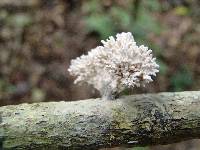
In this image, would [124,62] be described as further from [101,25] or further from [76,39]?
[76,39]

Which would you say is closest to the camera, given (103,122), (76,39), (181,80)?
(103,122)

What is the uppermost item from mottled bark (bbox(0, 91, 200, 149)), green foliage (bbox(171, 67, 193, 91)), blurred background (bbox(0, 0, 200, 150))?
blurred background (bbox(0, 0, 200, 150))

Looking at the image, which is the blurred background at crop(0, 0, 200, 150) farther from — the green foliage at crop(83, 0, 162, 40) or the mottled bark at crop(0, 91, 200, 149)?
the mottled bark at crop(0, 91, 200, 149)

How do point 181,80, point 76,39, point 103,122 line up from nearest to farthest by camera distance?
1. point 103,122
2. point 181,80
3. point 76,39

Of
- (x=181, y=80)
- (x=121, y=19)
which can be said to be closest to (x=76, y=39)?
(x=121, y=19)

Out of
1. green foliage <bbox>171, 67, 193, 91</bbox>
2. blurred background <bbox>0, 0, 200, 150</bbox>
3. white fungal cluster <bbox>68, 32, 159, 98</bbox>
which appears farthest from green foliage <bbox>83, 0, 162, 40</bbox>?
white fungal cluster <bbox>68, 32, 159, 98</bbox>

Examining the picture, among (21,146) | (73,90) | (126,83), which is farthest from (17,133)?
(73,90)

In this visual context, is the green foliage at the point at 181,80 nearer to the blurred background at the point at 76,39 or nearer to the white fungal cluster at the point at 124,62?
the blurred background at the point at 76,39
